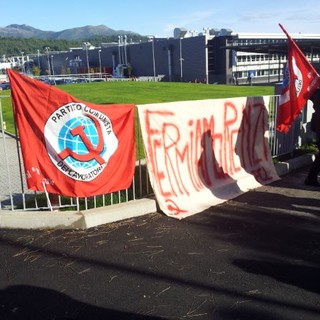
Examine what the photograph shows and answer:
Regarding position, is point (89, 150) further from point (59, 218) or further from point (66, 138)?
point (59, 218)

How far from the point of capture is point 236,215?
20.0 ft

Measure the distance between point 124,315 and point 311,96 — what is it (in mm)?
5720

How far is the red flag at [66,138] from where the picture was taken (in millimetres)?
5426

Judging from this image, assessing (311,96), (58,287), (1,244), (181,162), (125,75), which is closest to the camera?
(58,287)

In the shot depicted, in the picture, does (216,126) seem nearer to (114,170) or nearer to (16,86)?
(114,170)

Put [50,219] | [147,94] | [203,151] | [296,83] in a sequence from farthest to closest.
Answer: [147,94] → [296,83] → [203,151] → [50,219]

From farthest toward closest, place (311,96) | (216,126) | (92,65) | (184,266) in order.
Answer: (92,65), (311,96), (216,126), (184,266)

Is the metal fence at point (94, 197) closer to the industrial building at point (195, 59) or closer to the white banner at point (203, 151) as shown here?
the white banner at point (203, 151)

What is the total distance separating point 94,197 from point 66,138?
960 mm

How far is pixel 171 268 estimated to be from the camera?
443 cm

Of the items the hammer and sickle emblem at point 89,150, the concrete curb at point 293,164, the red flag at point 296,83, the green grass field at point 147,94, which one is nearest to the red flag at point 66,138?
the hammer and sickle emblem at point 89,150

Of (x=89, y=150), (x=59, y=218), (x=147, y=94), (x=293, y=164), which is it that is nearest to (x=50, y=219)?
(x=59, y=218)

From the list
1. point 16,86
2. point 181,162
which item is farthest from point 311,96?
point 16,86

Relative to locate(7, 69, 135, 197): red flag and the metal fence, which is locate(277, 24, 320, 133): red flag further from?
locate(7, 69, 135, 197): red flag
